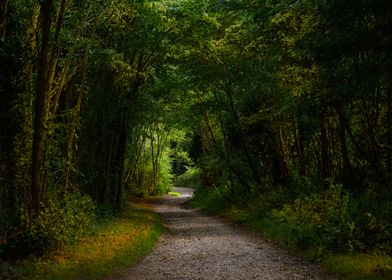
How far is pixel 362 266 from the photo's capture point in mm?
8953

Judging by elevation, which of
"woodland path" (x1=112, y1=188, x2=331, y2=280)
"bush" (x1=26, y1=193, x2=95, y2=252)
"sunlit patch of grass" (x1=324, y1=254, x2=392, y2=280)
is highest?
"bush" (x1=26, y1=193, x2=95, y2=252)

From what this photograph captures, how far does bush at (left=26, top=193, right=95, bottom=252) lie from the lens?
9.95 m

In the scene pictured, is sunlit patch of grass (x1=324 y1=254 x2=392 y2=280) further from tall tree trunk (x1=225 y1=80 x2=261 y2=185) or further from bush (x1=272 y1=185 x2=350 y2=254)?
tall tree trunk (x1=225 y1=80 x2=261 y2=185)

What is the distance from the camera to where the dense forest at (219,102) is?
9.69 meters

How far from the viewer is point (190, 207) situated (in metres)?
32.3

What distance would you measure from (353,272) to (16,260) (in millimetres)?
6782

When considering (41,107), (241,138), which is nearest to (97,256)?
(41,107)

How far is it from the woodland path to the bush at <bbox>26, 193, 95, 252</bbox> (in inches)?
69.7

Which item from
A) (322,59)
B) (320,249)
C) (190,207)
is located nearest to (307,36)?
(322,59)

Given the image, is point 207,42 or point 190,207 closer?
point 207,42

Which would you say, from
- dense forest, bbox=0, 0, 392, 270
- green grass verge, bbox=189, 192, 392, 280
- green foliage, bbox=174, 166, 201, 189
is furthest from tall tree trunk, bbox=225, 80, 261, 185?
green foliage, bbox=174, 166, 201, 189

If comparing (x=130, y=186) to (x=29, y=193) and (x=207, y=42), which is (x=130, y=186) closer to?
(x=207, y=42)

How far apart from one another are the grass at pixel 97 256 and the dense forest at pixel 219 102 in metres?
0.50

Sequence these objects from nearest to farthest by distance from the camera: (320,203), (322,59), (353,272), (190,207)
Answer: (322,59) → (353,272) → (320,203) → (190,207)
